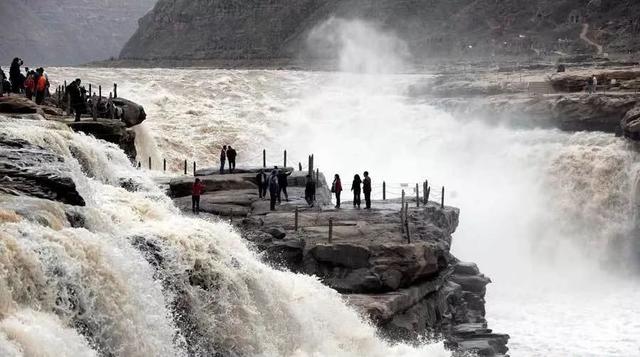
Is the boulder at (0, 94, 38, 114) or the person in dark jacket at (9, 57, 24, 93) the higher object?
the person in dark jacket at (9, 57, 24, 93)

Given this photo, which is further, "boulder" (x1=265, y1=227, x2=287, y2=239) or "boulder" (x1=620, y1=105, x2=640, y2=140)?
"boulder" (x1=620, y1=105, x2=640, y2=140)

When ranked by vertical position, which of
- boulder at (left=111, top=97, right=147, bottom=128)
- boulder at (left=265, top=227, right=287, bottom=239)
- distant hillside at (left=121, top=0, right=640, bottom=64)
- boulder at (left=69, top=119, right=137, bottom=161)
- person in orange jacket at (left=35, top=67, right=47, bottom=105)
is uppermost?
distant hillside at (left=121, top=0, right=640, bottom=64)

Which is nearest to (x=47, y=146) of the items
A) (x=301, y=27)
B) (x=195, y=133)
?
(x=195, y=133)

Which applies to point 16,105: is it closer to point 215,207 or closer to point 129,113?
point 215,207

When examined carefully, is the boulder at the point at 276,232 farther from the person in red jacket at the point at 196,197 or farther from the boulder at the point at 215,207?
the person in red jacket at the point at 196,197

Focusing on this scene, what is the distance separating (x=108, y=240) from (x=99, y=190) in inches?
224

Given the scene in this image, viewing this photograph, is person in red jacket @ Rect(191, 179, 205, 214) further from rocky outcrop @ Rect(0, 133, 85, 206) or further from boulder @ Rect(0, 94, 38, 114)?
rocky outcrop @ Rect(0, 133, 85, 206)

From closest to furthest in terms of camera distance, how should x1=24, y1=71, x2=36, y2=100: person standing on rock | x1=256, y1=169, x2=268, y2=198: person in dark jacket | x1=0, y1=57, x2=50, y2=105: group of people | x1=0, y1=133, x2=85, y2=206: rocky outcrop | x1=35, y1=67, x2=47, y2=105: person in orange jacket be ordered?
1. x1=0, y1=133, x2=85, y2=206: rocky outcrop
2. x1=256, y1=169, x2=268, y2=198: person in dark jacket
3. x1=0, y1=57, x2=50, y2=105: group of people
4. x1=35, y1=67, x2=47, y2=105: person in orange jacket
5. x1=24, y1=71, x2=36, y2=100: person standing on rock

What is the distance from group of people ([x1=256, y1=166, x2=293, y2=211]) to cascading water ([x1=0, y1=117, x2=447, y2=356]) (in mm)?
2992

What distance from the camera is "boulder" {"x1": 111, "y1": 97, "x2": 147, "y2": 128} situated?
36.8 metres

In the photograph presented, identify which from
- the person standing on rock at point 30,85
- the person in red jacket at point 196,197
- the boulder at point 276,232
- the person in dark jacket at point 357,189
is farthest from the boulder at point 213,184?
the person standing on rock at point 30,85

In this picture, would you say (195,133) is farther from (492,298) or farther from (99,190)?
(99,190)

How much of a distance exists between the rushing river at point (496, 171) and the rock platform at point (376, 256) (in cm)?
191

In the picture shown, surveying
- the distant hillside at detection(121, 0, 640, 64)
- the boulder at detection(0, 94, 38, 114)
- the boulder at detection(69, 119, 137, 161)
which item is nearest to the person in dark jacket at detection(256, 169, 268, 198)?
the boulder at detection(69, 119, 137, 161)
